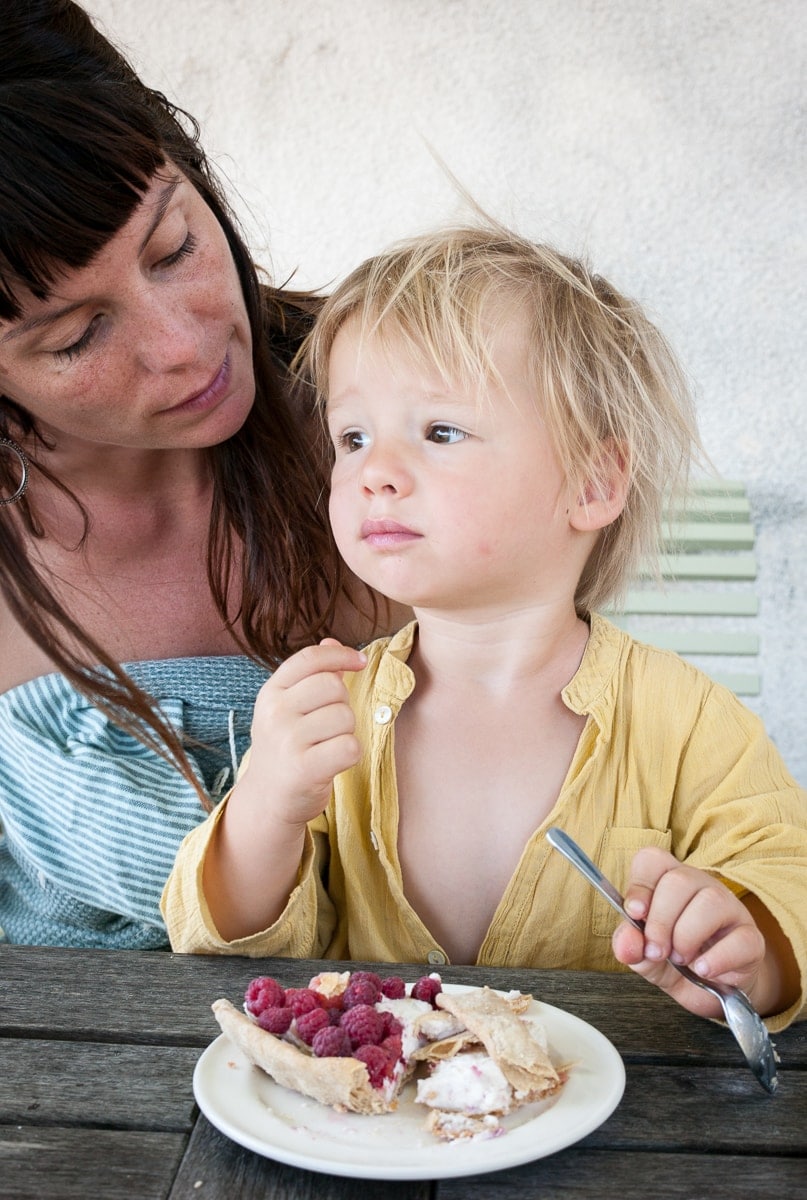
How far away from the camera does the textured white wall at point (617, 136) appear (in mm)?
2844

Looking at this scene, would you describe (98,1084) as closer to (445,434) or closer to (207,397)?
(445,434)

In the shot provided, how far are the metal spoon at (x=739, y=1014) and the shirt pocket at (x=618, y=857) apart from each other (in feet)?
0.97

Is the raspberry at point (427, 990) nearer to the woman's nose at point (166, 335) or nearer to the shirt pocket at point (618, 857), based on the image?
the shirt pocket at point (618, 857)

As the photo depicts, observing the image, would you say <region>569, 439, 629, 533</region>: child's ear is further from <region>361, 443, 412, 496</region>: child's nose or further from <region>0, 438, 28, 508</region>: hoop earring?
<region>0, 438, 28, 508</region>: hoop earring

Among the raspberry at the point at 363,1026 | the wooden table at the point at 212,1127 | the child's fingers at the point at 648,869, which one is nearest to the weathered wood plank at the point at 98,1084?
the wooden table at the point at 212,1127

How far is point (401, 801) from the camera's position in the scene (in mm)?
1264

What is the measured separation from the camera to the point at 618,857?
1.21 metres

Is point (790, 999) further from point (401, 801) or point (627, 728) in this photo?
point (401, 801)

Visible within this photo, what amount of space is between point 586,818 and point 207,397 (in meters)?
0.63

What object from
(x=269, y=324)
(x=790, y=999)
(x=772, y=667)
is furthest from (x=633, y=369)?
(x=772, y=667)

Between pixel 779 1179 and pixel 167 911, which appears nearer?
pixel 779 1179

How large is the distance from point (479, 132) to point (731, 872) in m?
2.37

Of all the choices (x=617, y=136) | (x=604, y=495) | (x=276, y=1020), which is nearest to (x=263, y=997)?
(x=276, y=1020)

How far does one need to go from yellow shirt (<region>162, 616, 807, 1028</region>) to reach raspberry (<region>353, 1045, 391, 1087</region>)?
0.33 meters
